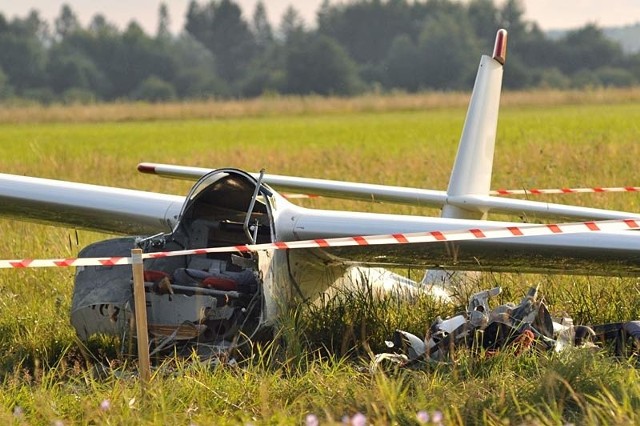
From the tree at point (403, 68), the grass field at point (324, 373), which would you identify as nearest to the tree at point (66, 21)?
the tree at point (403, 68)

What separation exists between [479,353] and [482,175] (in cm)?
277

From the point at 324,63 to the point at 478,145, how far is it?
282 ft

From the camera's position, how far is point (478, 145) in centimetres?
835

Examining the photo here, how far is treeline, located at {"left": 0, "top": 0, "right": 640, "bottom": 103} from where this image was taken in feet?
301

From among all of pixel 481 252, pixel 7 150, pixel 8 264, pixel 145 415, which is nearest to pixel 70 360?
pixel 8 264

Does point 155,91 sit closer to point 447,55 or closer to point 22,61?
point 22,61

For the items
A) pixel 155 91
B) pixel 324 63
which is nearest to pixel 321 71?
pixel 324 63

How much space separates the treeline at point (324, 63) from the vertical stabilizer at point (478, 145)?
79.0 metres

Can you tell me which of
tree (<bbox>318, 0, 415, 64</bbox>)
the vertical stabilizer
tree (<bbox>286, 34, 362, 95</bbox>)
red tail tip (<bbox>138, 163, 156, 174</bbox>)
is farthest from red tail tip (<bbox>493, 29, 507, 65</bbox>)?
tree (<bbox>318, 0, 415, 64</bbox>)

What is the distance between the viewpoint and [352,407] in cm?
451

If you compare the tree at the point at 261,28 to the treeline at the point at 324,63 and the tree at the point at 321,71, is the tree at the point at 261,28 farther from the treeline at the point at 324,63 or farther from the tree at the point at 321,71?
the tree at the point at 321,71

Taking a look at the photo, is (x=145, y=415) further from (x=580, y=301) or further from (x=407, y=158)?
(x=407, y=158)

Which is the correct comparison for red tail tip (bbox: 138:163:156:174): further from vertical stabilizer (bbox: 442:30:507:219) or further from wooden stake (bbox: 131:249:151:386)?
wooden stake (bbox: 131:249:151:386)

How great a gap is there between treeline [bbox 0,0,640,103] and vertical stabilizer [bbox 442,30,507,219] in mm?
79034
